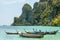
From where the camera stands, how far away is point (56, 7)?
154250 millimetres

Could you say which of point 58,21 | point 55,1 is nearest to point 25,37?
point 58,21

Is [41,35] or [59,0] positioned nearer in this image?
[41,35]

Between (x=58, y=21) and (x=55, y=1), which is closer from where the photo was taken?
(x=58, y=21)

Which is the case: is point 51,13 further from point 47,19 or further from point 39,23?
point 39,23

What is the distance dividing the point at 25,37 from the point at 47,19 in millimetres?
103404

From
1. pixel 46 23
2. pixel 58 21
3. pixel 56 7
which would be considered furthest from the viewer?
pixel 46 23

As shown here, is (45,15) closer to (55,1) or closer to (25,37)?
(55,1)

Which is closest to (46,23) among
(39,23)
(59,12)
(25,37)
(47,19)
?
→ (47,19)

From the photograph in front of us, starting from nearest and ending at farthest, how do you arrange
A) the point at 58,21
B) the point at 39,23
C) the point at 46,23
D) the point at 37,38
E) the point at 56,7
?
the point at 37,38 < the point at 58,21 < the point at 56,7 < the point at 46,23 < the point at 39,23

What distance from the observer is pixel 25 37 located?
61.1m

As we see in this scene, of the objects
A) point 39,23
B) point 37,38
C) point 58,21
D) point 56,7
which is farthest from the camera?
point 39,23

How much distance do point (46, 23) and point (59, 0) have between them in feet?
55.0

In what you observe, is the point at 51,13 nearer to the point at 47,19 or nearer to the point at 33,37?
the point at 47,19

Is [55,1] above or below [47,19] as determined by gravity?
above
